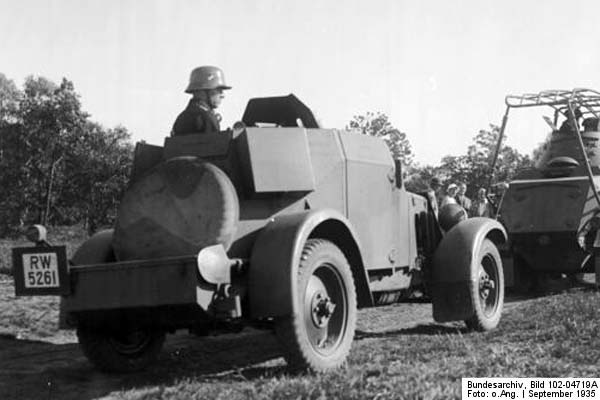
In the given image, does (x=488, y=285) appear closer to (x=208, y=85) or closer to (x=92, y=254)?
(x=208, y=85)

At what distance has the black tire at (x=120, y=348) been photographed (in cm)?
605

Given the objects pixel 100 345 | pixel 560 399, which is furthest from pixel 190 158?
pixel 560 399

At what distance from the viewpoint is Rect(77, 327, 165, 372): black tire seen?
605 cm

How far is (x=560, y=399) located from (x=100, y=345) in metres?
3.34

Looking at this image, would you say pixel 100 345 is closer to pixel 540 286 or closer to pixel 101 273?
pixel 101 273

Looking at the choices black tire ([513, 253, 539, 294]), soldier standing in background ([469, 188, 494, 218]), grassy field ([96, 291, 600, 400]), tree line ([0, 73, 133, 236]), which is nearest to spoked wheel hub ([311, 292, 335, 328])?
grassy field ([96, 291, 600, 400])

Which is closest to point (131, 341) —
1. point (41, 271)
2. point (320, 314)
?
point (41, 271)

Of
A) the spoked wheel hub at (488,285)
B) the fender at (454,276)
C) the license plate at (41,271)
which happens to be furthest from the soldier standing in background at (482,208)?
the license plate at (41,271)

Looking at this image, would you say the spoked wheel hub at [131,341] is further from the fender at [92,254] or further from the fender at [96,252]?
the fender at [96,252]

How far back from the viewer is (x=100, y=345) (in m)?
6.06

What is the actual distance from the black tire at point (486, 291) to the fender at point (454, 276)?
0.23ft

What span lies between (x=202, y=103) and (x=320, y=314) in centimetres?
187

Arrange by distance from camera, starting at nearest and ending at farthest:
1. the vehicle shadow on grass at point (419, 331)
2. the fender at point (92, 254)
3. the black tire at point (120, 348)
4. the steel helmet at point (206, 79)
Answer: the fender at point (92, 254), the black tire at point (120, 348), the steel helmet at point (206, 79), the vehicle shadow on grass at point (419, 331)

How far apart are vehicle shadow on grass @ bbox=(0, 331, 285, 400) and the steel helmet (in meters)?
2.11
